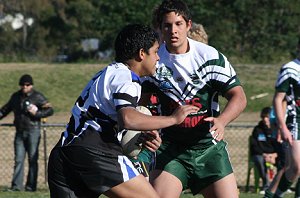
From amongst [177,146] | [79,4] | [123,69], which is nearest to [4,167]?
[177,146]

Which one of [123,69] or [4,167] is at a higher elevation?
[123,69]

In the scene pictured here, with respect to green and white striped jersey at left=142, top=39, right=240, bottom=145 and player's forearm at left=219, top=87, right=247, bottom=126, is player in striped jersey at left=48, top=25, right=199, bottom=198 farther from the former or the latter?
green and white striped jersey at left=142, top=39, right=240, bottom=145

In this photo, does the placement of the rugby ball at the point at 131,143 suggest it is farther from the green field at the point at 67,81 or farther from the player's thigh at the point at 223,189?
the green field at the point at 67,81

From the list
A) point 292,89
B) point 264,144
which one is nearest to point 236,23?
point 264,144

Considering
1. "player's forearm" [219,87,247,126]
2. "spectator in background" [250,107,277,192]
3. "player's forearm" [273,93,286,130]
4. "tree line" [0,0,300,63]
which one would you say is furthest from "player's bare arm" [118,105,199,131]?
"tree line" [0,0,300,63]

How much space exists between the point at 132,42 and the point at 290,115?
Result: 4.70 meters

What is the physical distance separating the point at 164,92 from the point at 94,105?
1.12m

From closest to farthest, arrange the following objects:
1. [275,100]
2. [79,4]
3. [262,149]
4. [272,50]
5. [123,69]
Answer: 1. [123,69]
2. [275,100]
3. [262,149]
4. [272,50]
5. [79,4]

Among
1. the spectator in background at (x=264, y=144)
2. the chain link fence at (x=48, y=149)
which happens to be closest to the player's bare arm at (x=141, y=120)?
the chain link fence at (x=48, y=149)

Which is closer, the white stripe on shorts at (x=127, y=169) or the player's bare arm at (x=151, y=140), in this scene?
the white stripe on shorts at (x=127, y=169)

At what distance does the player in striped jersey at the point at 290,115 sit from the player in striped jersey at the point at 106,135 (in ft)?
13.8

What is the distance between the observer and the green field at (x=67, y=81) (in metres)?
28.7

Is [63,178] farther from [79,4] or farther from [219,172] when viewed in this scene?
[79,4]

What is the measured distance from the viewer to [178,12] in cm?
664
